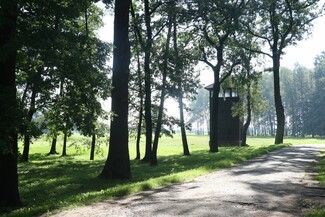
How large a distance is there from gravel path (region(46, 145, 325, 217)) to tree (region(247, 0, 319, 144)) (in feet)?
85.2

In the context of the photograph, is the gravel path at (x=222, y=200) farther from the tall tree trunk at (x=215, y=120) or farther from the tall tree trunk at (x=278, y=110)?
the tall tree trunk at (x=278, y=110)

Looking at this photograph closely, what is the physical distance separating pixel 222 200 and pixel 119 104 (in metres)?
9.44

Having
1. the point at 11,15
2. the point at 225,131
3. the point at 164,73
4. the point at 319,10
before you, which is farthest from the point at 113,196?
the point at 225,131

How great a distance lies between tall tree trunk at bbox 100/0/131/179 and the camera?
53.5 ft

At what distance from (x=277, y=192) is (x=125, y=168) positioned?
28.8 ft

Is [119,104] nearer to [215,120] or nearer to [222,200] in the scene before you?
[222,200]

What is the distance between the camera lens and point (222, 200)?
809cm

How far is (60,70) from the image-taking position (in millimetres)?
12336

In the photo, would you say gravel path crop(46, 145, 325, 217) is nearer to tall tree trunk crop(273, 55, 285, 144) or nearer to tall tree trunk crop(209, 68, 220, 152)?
tall tree trunk crop(209, 68, 220, 152)

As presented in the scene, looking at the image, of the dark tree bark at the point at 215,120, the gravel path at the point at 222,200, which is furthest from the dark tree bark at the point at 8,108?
the dark tree bark at the point at 215,120

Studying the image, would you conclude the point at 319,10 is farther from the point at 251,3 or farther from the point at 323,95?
the point at 323,95

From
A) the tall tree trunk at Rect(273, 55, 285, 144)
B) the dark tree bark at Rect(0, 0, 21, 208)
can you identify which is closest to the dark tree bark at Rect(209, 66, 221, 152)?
the tall tree trunk at Rect(273, 55, 285, 144)

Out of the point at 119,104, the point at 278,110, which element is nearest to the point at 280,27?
the point at 278,110

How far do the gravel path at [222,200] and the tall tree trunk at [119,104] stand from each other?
5576mm
